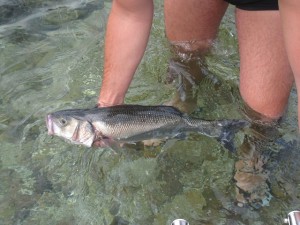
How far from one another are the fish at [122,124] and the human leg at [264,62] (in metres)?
0.26

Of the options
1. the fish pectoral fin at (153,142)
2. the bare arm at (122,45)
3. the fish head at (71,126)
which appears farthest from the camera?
the fish pectoral fin at (153,142)

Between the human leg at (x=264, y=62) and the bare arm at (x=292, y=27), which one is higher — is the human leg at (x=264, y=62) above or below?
below

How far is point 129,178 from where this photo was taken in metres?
3.01

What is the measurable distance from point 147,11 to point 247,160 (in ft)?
3.73

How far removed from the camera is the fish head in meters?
2.52

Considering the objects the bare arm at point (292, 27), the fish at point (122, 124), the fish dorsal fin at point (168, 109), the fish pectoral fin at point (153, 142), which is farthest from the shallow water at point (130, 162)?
the bare arm at point (292, 27)

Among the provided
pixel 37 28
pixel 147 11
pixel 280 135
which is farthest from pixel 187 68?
pixel 37 28

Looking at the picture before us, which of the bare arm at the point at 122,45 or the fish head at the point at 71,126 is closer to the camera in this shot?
the fish head at the point at 71,126

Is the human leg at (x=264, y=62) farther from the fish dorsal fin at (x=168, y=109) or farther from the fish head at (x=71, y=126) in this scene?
the fish head at (x=71, y=126)

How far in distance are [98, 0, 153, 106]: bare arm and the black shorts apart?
0.52 m

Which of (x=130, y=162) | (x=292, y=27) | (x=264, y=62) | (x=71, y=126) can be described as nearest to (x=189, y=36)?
(x=264, y=62)

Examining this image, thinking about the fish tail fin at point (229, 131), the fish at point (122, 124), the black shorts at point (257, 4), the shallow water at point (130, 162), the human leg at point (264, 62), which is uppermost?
the black shorts at point (257, 4)

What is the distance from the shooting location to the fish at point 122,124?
8.31ft

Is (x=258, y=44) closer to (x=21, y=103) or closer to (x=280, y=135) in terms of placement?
(x=280, y=135)
